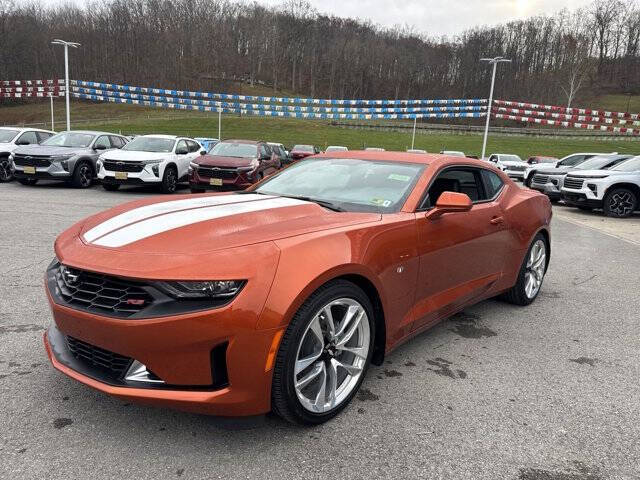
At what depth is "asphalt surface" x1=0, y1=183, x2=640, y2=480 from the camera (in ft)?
7.36

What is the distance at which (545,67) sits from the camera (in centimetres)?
8969

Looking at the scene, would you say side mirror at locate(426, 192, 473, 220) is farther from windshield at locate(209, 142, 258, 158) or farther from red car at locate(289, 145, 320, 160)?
red car at locate(289, 145, 320, 160)

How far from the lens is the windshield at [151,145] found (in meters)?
13.3

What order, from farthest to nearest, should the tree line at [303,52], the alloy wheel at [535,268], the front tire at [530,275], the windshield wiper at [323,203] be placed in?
the tree line at [303,52]
the alloy wheel at [535,268]
the front tire at [530,275]
the windshield wiper at [323,203]

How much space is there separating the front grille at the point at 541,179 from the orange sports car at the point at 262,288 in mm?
13919

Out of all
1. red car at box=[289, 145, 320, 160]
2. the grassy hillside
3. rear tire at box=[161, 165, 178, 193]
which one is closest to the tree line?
the grassy hillside

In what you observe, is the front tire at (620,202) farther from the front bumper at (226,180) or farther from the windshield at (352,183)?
the windshield at (352,183)

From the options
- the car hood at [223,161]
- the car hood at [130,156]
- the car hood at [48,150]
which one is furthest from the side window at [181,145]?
→ the car hood at [48,150]

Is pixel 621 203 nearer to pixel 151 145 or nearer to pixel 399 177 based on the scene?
pixel 399 177

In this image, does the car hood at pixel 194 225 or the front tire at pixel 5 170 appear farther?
the front tire at pixel 5 170

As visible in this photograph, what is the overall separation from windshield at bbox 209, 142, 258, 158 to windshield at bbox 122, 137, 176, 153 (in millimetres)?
1220

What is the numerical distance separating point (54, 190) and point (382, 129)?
5033cm

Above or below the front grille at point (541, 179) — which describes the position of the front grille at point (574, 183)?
above

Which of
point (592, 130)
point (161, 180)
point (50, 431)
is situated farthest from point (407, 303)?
point (592, 130)
